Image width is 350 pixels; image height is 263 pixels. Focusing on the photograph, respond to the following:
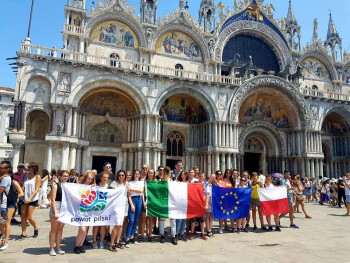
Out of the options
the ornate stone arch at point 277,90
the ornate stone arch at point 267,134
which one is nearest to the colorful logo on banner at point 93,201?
the ornate stone arch at point 277,90

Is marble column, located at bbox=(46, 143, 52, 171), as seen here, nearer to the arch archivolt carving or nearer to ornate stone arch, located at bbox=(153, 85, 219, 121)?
ornate stone arch, located at bbox=(153, 85, 219, 121)

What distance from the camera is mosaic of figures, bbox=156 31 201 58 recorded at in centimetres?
2600

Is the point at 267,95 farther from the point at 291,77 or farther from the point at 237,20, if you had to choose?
the point at 237,20

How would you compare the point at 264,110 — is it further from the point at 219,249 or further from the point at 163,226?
the point at 219,249

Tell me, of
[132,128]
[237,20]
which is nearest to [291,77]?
[237,20]

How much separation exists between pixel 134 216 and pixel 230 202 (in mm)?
3361

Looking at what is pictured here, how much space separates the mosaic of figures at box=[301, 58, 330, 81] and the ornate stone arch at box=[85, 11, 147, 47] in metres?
17.9

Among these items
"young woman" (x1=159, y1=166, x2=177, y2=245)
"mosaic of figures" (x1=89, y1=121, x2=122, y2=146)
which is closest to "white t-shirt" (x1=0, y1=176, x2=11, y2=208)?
"young woman" (x1=159, y1=166, x2=177, y2=245)

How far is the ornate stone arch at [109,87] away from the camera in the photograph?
2027cm

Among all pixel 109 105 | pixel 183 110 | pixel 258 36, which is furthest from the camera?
pixel 258 36

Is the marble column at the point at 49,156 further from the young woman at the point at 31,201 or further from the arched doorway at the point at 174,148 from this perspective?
the young woman at the point at 31,201

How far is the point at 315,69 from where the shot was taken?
3178 cm

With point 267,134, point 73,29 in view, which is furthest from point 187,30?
point 267,134

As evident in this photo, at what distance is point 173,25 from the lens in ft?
85.5
